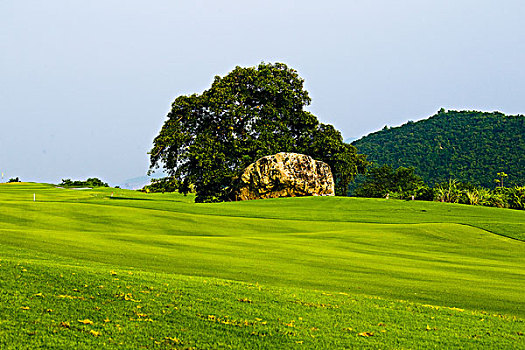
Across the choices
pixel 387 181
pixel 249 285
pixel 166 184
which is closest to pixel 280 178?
pixel 166 184

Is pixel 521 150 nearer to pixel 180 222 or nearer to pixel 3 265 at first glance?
pixel 180 222

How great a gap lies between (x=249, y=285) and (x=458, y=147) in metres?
68.9

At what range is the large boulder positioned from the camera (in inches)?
1548

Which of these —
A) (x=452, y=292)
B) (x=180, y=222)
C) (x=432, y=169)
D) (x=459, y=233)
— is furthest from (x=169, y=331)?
(x=432, y=169)

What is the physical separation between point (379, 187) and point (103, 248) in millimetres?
47587

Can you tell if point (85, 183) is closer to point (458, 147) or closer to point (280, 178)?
point (280, 178)

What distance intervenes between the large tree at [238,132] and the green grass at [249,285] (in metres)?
17.1

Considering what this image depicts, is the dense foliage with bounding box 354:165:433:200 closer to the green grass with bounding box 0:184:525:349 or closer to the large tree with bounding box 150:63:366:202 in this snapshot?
the large tree with bounding box 150:63:366:202

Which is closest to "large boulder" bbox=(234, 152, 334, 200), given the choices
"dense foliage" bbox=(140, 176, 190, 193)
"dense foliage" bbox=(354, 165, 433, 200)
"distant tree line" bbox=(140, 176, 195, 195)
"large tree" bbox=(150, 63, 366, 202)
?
"large tree" bbox=(150, 63, 366, 202)

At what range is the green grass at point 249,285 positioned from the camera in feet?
23.8

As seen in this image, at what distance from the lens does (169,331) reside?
712cm

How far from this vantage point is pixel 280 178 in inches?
1548

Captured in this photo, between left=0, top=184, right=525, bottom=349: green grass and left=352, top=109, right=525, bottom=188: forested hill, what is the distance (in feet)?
141

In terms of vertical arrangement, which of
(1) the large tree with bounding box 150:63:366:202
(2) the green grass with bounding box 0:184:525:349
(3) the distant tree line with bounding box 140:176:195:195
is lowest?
(2) the green grass with bounding box 0:184:525:349
